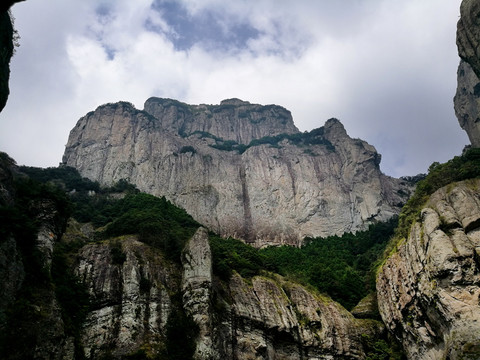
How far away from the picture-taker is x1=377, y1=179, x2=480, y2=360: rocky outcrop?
75.1 feet

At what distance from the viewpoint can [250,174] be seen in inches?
3396

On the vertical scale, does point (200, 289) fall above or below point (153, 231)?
below

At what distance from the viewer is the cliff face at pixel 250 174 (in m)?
75.9

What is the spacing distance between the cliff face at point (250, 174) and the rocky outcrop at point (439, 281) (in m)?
42.5

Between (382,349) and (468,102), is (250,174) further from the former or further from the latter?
(382,349)

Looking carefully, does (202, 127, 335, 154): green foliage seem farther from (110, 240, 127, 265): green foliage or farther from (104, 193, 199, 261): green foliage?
(110, 240, 127, 265): green foliage

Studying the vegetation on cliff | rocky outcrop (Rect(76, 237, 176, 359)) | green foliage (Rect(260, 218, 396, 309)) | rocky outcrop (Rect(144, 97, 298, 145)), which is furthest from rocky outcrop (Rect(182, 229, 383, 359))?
rocky outcrop (Rect(144, 97, 298, 145))

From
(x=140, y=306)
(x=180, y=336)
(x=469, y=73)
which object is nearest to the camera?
(x=180, y=336)

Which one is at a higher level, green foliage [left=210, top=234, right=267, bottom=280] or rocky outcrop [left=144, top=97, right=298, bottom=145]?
rocky outcrop [left=144, top=97, right=298, bottom=145]

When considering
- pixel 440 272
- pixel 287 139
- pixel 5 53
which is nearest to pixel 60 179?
pixel 5 53

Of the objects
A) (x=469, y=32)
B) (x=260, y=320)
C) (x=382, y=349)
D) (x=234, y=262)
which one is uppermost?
(x=469, y=32)

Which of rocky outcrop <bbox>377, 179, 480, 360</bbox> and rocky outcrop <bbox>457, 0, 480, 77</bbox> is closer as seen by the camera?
rocky outcrop <bbox>377, 179, 480, 360</bbox>

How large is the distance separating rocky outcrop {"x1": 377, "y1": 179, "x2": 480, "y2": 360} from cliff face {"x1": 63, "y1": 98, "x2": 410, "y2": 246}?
140ft

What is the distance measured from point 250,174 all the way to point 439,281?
6218cm
